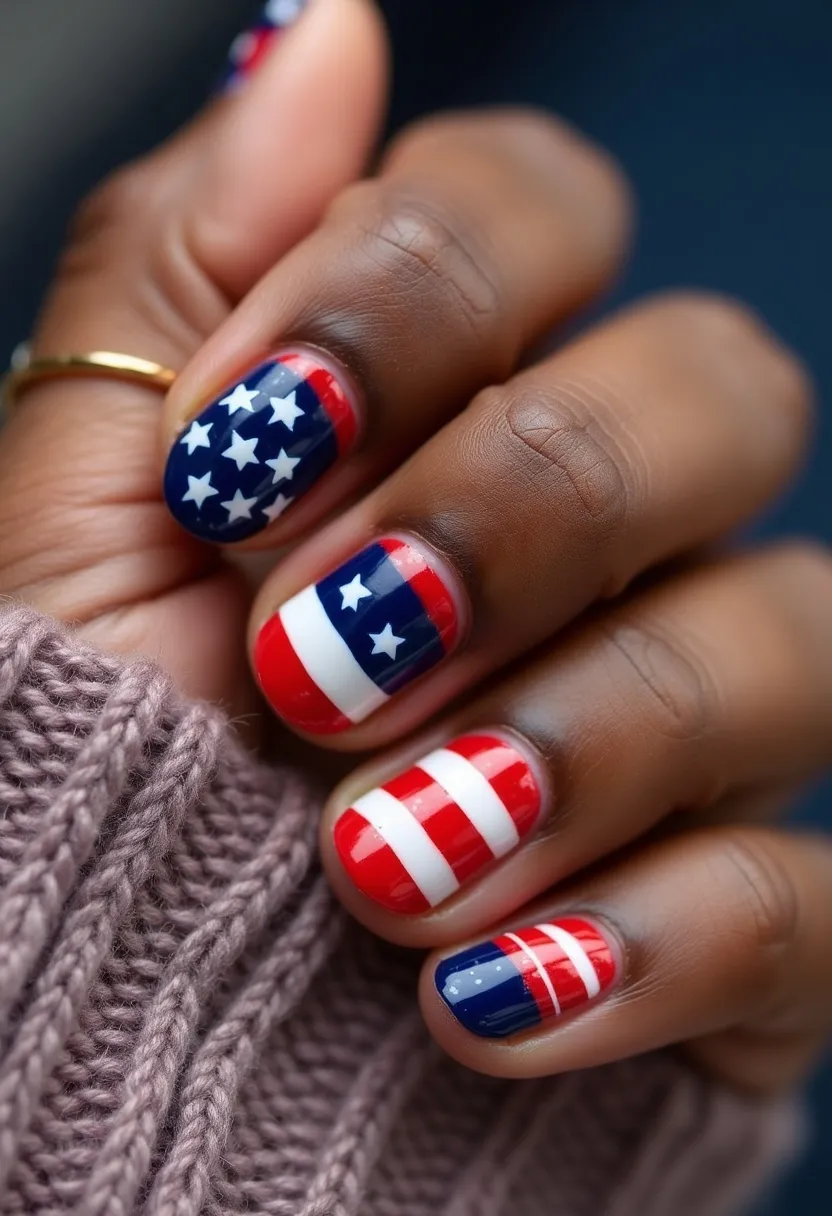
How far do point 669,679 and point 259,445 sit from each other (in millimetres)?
290

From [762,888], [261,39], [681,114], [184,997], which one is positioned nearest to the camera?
[184,997]

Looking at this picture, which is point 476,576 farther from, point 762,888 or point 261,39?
point 261,39

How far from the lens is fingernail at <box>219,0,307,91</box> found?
80 centimetres

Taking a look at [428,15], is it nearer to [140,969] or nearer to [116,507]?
[116,507]

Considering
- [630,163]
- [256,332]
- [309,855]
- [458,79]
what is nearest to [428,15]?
[458,79]

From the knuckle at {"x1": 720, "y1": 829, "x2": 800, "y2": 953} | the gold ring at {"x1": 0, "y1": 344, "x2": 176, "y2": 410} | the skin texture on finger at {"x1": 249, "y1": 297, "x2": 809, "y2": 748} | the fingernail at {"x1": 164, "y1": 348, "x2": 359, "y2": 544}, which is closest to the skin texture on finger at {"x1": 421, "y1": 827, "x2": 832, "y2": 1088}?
the knuckle at {"x1": 720, "y1": 829, "x2": 800, "y2": 953}

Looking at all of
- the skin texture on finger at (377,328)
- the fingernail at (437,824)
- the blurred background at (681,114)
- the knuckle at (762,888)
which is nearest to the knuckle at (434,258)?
the skin texture on finger at (377,328)

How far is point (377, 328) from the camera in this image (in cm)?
64

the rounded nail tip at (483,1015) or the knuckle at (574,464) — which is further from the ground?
the knuckle at (574,464)

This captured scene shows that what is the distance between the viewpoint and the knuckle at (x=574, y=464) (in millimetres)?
629

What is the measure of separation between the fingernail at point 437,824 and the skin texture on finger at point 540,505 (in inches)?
1.7

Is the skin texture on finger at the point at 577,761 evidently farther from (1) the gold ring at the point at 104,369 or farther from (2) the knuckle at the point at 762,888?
(1) the gold ring at the point at 104,369

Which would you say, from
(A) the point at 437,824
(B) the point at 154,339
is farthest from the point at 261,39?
(A) the point at 437,824

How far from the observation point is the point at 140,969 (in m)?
0.59
